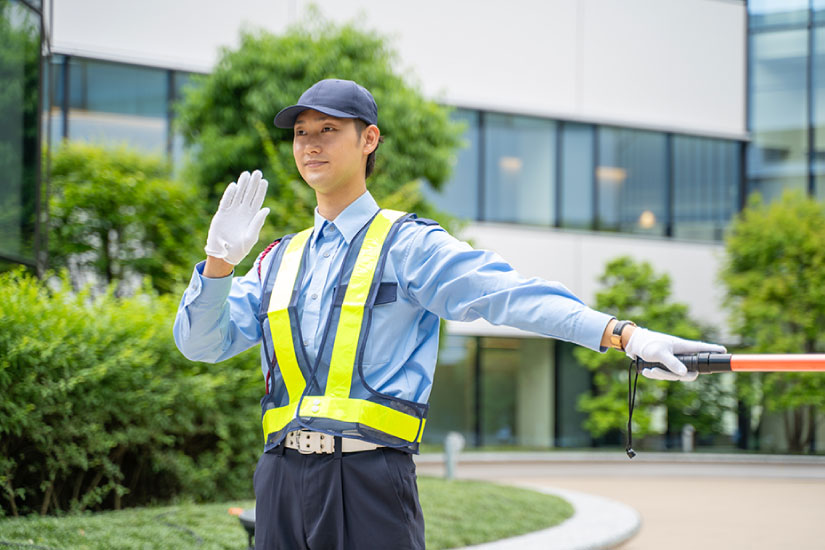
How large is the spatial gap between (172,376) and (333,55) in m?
6.04

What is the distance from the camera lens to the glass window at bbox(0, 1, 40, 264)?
7969mm

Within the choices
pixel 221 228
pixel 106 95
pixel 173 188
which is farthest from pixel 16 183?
pixel 106 95

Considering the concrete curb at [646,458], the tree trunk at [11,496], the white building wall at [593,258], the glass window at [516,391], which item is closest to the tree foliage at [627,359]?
the concrete curb at [646,458]

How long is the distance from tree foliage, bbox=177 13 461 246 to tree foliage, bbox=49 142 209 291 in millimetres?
905

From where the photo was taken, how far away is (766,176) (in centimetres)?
2045

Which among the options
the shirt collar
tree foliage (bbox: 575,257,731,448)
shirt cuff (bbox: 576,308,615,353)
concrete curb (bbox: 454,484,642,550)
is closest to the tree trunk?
concrete curb (bbox: 454,484,642,550)

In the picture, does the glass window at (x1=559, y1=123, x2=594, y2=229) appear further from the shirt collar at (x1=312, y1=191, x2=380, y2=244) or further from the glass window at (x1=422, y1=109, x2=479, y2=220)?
Answer: the shirt collar at (x1=312, y1=191, x2=380, y2=244)

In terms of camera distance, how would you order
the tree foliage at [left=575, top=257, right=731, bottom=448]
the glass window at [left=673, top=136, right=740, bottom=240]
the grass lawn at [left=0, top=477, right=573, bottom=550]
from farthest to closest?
the glass window at [left=673, top=136, right=740, bottom=240], the tree foliage at [left=575, top=257, right=731, bottom=448], the grass lawn at [left=0, top=477, right=573, bottom=550]

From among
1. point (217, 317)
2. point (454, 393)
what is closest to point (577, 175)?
point (454, 393)

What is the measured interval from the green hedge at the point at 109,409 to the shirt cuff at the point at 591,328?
4.81m

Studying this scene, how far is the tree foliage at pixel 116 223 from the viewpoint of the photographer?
12713mm

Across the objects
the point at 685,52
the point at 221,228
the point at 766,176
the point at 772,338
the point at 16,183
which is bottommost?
the point at 772,338

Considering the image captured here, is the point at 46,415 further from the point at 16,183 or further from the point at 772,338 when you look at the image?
the point at 772,338

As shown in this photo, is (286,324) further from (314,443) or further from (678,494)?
(678,494)
